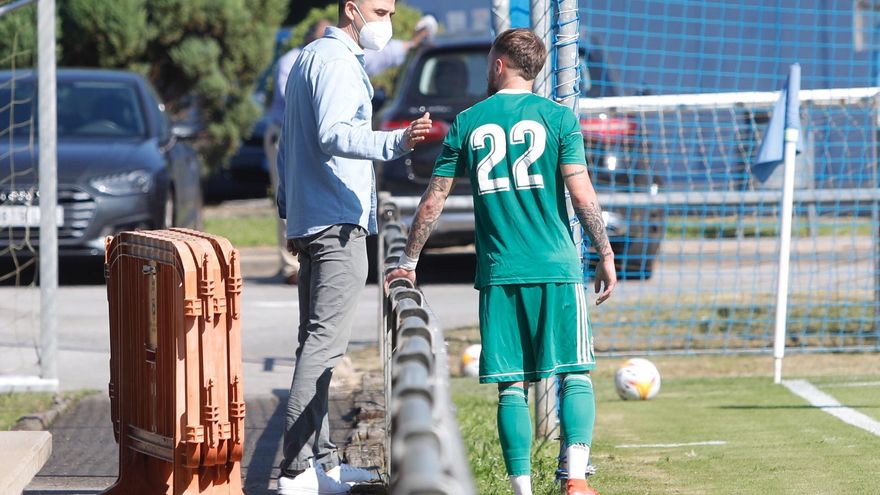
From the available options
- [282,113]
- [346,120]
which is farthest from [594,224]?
[282,113]

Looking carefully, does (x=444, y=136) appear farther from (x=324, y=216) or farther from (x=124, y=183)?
(x=324, y=216)

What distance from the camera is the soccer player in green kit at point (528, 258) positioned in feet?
16.0

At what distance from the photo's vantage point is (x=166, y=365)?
4719mm

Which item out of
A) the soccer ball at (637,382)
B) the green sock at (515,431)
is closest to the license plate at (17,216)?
the soccer ball at (637,382)

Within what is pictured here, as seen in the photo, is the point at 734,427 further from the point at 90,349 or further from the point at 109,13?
the point at 109,13

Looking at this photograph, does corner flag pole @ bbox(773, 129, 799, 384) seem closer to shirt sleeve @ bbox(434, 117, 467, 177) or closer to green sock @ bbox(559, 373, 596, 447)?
green sock @ bbox(559, 373, 596, 447)

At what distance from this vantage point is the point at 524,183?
489 centimetres

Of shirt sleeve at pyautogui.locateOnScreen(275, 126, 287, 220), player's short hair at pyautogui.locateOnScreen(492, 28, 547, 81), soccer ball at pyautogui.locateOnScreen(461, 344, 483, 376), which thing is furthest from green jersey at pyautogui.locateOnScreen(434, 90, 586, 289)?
soccer ball at pyautogui.locateOnScreen(461, 344, 483, 376)

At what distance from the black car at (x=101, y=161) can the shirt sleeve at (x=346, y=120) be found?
6514mm

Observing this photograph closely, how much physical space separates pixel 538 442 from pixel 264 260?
8645 mm

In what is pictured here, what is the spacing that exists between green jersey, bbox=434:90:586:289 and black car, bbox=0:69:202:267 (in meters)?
6.92

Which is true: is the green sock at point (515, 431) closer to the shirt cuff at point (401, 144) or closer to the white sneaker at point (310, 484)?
the white sneaker at point (310, 484)

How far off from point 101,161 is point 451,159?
7.72 m

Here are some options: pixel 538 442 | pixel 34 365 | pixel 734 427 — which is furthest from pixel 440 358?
pixel 34 365
